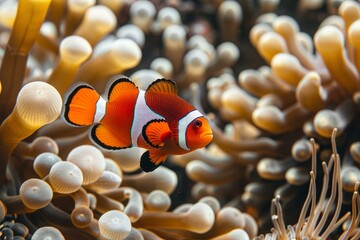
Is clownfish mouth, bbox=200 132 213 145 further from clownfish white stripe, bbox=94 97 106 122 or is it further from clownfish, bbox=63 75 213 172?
clownfish white stripe, bbox=94 97 106 122

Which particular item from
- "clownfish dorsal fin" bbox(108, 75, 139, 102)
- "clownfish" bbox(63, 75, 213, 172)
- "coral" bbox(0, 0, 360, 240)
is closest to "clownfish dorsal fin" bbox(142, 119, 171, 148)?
"clownfish" bbox(63, 75, 213, 172)

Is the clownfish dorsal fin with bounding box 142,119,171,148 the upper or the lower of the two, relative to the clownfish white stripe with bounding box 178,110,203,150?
lower

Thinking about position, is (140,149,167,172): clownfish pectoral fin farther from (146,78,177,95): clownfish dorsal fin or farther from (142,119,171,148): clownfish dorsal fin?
(146,78,177,95): clownfish dorsal fin

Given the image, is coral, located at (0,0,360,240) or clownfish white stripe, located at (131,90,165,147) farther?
Result: coral, located at (0,0,360,240)

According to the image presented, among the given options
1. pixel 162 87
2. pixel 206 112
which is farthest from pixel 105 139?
pixel 206 112

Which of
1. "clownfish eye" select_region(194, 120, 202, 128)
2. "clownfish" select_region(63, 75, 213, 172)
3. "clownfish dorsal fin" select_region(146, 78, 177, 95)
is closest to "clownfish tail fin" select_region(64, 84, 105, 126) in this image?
"clownfish" select_region(63, 75, 213, 172)

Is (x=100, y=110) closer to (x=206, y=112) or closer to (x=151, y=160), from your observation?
(x=151, y=160)

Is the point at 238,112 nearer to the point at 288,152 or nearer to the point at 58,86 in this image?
the point at 288,152
